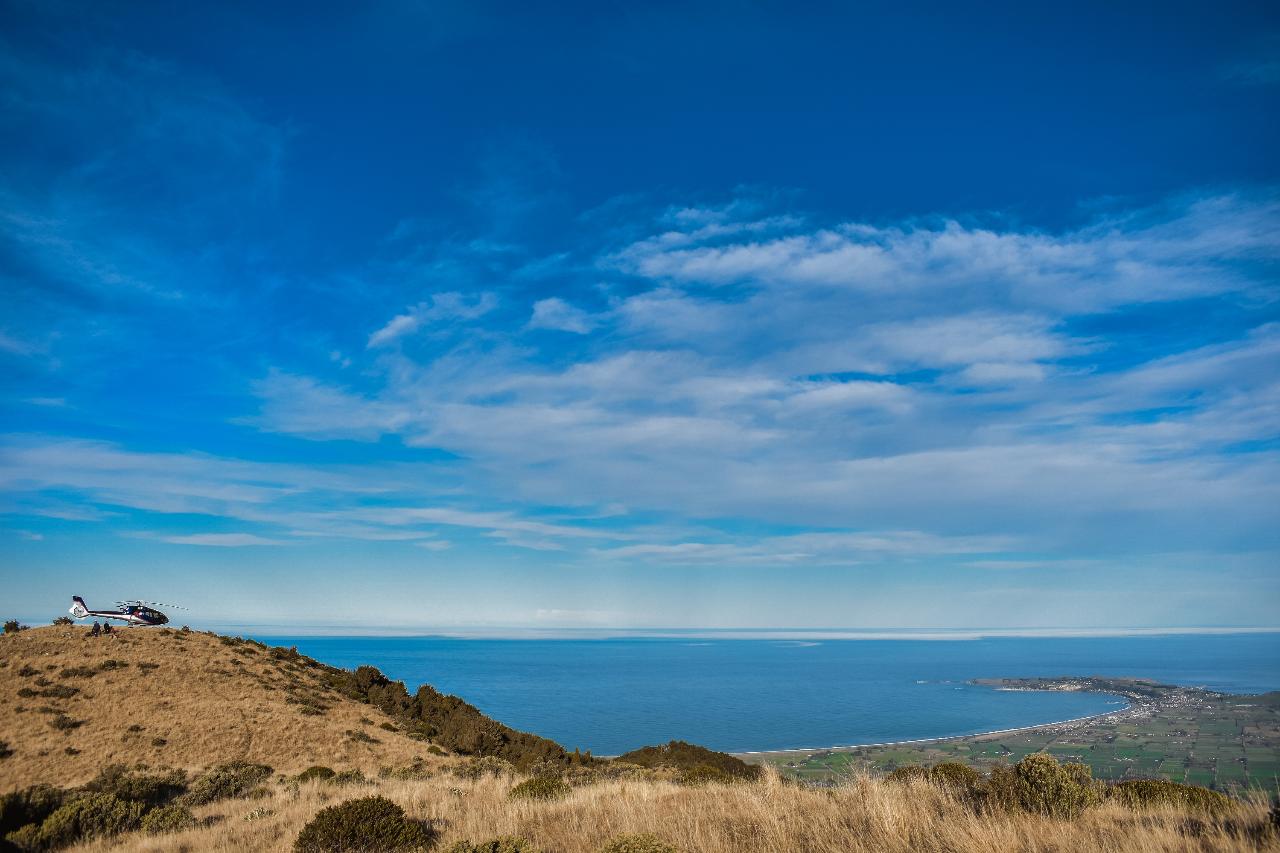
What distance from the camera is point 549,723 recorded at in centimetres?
9656

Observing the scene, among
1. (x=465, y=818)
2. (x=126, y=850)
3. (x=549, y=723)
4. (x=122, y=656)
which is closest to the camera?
(x=126, y=850)

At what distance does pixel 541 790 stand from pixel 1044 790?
30.5 feet

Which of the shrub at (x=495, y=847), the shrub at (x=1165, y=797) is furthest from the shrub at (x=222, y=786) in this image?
the shrub at (x=1165, y=797)

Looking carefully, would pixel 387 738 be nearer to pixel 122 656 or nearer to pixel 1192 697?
pixel 122 656

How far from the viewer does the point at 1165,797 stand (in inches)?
348

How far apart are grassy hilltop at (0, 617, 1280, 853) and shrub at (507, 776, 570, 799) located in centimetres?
6

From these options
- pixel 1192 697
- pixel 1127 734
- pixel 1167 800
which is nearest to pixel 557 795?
pixel 1167 800

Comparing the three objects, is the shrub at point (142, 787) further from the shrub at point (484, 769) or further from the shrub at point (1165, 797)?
the shrub at point (1165, 797)

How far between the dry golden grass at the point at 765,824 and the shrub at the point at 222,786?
19.4 ft

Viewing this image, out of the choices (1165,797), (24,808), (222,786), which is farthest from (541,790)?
(222,786)

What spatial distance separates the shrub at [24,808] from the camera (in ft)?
37.3

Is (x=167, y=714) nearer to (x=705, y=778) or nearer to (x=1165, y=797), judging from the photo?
(x=705, y=778)

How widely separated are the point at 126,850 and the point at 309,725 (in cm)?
2599

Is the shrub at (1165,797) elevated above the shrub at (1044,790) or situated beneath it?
situated beneath
